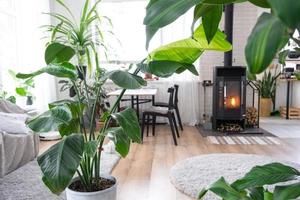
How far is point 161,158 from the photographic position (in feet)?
10.4

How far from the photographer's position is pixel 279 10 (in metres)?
0.31

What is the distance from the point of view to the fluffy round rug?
2346 millimetres

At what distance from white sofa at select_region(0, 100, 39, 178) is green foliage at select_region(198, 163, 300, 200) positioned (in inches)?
93.0

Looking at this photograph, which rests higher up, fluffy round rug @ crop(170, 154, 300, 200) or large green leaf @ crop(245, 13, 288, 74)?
large green leaf @ crop(245, 13, 288, 74)

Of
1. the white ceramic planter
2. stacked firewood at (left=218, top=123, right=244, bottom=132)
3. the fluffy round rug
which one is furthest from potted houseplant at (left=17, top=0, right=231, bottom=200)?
stacked firewood at (left=218, top=123, right=244, bottom=132)

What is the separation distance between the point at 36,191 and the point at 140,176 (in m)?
0.96

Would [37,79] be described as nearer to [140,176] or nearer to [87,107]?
[140,176]

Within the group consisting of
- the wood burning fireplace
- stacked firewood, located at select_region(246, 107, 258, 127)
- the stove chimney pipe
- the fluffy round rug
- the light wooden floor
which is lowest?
the light wooden floor

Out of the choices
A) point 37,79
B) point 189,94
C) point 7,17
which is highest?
point 7,17

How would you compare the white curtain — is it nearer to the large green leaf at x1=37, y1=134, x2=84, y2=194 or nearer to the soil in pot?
the soil in pot

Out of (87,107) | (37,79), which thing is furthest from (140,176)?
(37,79)

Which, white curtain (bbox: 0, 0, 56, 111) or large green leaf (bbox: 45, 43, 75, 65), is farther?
white curtain (bbox: 0, 0, 56, 111)

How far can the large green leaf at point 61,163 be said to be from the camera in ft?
3.29

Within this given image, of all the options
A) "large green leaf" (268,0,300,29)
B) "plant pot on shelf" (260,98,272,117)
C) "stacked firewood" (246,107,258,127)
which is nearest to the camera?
"large green leaf" (268,0,300,29)
